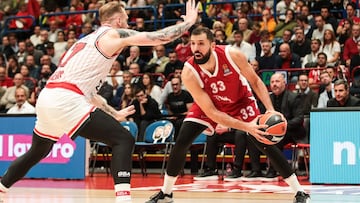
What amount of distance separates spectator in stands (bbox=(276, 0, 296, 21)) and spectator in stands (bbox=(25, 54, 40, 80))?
21.2 ft

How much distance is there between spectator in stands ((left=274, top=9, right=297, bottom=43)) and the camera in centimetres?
1661

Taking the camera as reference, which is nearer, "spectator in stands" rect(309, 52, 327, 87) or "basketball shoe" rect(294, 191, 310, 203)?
"basketball shoe" rect(294, 191, 310, 203)

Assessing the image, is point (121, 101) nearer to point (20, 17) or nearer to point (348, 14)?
point (348, 14)

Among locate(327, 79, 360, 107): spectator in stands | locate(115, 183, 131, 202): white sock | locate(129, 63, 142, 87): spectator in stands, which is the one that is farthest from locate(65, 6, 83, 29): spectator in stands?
locate(115, 183, 131, 202): white sock

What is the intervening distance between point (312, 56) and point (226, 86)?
8150mm

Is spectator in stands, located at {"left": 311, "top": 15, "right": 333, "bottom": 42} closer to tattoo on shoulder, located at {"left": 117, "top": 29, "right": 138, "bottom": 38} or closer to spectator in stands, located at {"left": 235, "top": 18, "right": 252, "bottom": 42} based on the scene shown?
spectator in stands, located at {"left": 235, "top": 18, "right": 252, "bottom": 42}

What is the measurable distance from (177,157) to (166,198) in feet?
1.62

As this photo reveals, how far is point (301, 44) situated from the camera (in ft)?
51.1

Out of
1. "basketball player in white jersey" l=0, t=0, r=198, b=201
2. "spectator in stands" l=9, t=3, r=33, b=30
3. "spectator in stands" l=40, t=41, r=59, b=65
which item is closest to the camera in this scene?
"basketball player in white jersey" l=0, t=0, r=198, b=201

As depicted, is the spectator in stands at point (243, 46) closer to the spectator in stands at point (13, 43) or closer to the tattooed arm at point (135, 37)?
the spectator in stands at point (13, 43)

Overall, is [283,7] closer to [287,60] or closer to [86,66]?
[287,60]

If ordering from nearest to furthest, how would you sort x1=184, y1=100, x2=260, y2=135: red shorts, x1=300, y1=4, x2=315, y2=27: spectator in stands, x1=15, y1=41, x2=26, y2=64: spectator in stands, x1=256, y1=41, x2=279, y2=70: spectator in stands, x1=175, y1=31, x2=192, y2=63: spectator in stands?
x1=184, y1=100, x2=260, y2=135: red shorts < x1=256, y1=41, x2=279, y2=70: spectator in stands < x1=300, y1=4, x2=315, y2=27: spectator in stands < x1=175, y1=31, x2=192, y2=63: spectator in stands < x1=15, y1=41, x2=26, y2=64: spectator in stands

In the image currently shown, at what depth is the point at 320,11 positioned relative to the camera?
1680 cm

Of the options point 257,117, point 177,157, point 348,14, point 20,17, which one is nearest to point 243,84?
point 257,117
